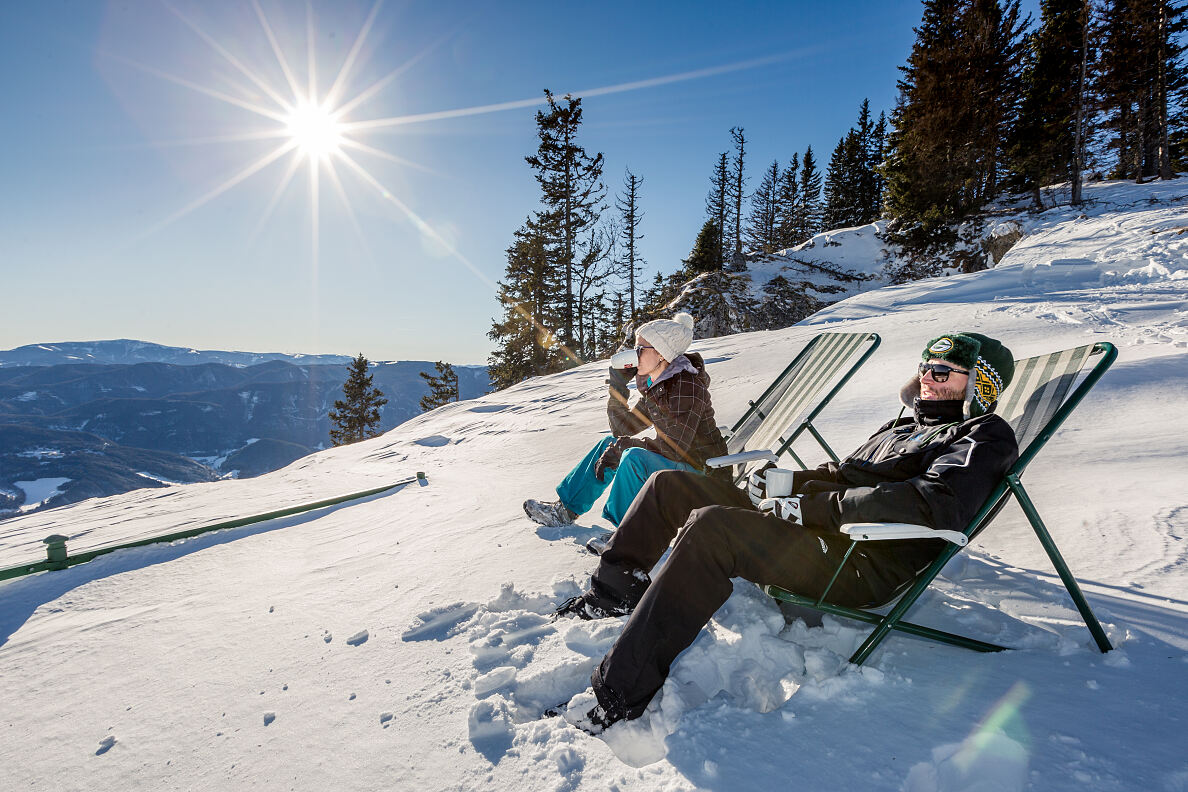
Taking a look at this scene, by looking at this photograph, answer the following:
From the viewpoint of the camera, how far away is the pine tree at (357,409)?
32562 millimetres

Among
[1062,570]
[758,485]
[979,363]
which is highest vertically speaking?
[979,363]

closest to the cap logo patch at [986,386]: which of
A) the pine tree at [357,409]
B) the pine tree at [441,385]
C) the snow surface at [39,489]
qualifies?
A: the pine tree at [441,385]

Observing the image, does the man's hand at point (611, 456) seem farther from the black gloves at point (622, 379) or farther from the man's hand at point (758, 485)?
the black gloves at point (622, 379)

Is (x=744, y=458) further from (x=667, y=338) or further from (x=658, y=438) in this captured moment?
(x=667, y=338)

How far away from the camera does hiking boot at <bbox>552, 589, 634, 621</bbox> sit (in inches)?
84.7

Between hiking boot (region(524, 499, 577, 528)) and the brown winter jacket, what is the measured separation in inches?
27.4

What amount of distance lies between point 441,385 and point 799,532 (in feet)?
95.2

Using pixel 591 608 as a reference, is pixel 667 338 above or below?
above

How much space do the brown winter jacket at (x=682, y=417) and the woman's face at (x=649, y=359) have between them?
0.30 ft

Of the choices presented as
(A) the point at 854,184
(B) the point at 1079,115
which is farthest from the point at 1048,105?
(A) the point at 854,184

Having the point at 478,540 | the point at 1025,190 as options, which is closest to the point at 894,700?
the point at 478,540

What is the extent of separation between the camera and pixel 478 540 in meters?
3.40

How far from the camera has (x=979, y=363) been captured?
7.50 ft

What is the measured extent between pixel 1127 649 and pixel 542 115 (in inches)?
1028
